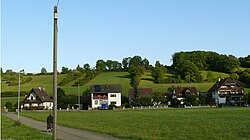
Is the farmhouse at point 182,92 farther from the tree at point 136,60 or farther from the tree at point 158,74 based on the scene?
the tree at point 136,60

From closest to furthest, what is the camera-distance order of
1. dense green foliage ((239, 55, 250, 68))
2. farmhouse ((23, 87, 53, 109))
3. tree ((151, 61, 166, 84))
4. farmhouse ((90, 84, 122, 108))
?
farmhouse ((23, 87, 53, 109)) → farmhouse ((90, 84, 122, 108)) → tree ((151, 61, 166, 84)) → dense green foliage ((239, 55, 250, 68))

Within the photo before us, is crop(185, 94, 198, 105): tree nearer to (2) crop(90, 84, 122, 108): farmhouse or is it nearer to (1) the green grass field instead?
(1) the green grass field

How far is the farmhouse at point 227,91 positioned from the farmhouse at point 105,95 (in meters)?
30.4

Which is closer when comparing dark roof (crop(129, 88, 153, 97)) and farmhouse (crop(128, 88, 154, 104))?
farmhouse (crop(128, 88, 154, 104))

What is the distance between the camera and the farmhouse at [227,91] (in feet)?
457

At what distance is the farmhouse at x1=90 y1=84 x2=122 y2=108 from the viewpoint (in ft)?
451

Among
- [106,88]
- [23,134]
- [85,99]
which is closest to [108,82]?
[106,88]

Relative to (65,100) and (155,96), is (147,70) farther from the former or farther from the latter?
(65,100)

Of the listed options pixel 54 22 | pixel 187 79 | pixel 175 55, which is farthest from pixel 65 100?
pixel 54 22

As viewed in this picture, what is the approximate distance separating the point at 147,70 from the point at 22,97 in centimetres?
5364

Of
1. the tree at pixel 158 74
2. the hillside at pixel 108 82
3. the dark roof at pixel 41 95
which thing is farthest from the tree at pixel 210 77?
the dark roof at pixel 41 95

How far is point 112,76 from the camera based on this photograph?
165000mm

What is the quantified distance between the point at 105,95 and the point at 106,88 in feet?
8.16

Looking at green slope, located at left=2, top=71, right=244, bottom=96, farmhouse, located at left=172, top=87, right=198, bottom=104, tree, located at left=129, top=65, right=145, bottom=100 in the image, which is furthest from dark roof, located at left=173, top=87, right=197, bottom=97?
tree, located at left=129, top=65, right=145, bottom=100
